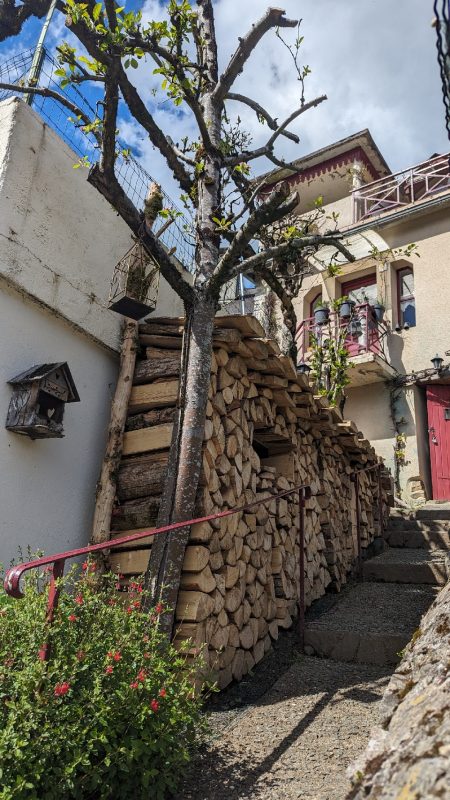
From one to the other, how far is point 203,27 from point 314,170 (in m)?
9.49

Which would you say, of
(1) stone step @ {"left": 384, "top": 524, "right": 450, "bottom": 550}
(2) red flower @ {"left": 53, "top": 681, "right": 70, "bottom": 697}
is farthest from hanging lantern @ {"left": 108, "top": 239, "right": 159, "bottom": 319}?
(1) stone step @ {"left": 384, "top": 524, "right": 450, "bottom": 550}

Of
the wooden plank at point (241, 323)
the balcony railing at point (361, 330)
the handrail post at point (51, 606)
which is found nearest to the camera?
the handrail post at point (51, 606)

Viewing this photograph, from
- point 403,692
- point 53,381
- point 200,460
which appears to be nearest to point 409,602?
point 200,460

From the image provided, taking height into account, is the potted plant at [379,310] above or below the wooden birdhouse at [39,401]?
above

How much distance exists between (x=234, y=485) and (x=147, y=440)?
751 millimetres

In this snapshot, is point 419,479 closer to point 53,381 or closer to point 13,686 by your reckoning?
point 53,381

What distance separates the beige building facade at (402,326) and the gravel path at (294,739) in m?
7.75

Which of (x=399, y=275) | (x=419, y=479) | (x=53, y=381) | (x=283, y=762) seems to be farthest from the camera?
(x=399, y=275)

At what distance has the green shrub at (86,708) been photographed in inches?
70.2

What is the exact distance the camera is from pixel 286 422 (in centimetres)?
532

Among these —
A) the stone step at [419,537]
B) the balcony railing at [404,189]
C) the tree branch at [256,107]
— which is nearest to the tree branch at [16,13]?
the tree branch at [256,107]

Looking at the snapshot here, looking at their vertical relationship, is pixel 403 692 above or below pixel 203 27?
below

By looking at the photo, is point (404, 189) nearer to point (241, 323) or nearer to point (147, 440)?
point (241, 323)

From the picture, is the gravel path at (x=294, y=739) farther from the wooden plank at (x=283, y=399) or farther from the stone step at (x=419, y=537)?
the stone step at (x=419, y=537)
